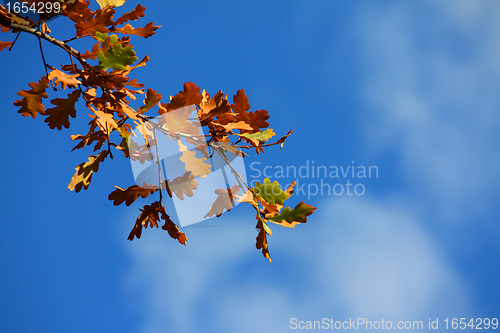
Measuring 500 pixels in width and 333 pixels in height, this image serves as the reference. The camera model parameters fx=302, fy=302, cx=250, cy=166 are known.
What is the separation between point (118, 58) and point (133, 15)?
0.22 metres

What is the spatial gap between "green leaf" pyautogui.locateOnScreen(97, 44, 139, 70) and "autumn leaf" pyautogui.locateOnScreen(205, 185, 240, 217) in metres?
0.45

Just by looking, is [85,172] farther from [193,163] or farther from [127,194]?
[193,163]

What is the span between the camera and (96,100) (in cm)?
83

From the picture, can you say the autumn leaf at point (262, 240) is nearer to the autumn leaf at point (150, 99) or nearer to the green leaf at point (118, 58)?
the autumn leaf at point (150, 99)

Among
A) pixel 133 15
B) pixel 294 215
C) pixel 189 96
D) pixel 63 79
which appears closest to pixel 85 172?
pixel 63 79

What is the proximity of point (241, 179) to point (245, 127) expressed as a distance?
0.53 feet

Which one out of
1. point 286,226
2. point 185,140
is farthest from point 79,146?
point 286,226

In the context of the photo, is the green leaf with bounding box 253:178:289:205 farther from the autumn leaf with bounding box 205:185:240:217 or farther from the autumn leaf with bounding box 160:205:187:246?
the autumn leaf with bounding box 160:205:187:246

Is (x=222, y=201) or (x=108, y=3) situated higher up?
(x=108, y=3)

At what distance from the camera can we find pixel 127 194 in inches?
36.9

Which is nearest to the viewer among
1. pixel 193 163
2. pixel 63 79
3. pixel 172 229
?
pixel 63 79

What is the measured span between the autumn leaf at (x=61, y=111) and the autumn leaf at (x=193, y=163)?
0.33 metres

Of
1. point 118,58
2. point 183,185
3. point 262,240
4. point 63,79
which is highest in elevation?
point 118,58

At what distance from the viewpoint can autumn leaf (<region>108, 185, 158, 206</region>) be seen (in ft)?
3.06
